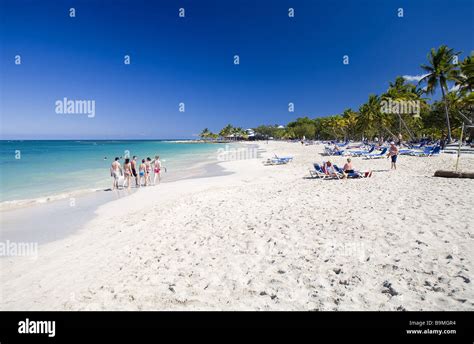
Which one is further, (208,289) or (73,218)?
(73,218)

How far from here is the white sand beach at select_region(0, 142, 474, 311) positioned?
312 centimetres

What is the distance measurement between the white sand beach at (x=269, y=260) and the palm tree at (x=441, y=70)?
34781 millimetres

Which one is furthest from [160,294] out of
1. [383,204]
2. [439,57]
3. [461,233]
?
[439,57]

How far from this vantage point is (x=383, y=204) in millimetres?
6637

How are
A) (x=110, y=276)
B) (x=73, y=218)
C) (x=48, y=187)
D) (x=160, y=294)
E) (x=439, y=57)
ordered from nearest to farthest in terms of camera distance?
(x=160, y=294), (x=110, y=276), (x=73, y=218), (x=48, y=187), (x=439, y=57)

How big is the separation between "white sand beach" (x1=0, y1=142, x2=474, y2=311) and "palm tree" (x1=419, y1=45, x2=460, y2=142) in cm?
3478

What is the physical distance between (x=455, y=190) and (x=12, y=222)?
13607 millimetres
